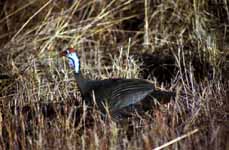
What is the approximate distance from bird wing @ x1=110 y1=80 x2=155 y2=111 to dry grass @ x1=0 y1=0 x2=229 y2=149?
145 mm

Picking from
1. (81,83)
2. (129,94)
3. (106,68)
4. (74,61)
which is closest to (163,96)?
(129,94)

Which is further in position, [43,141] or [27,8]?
[27,8]

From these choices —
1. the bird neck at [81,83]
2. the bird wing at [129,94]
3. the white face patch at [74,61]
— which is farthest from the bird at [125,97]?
the white face patch at [74,61]

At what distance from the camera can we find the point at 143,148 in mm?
4711

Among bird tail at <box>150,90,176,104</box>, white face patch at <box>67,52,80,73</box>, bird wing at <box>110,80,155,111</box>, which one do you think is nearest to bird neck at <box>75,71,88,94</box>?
white face patch at <box>67,52,80,73</box>

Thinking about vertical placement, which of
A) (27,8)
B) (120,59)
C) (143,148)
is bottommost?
(143,148)

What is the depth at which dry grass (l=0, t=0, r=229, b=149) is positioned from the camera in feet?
16.5

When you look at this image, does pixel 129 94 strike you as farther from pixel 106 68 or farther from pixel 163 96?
pixel 106 68

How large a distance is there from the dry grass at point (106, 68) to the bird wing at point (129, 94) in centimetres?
15

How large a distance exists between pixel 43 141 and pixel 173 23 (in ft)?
11.7

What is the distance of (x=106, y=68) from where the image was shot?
24.3 ft

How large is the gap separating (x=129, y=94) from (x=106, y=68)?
5.95 ft

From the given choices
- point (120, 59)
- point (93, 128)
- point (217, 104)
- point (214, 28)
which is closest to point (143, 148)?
point (93, 128)

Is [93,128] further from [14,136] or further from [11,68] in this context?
[11,68]
